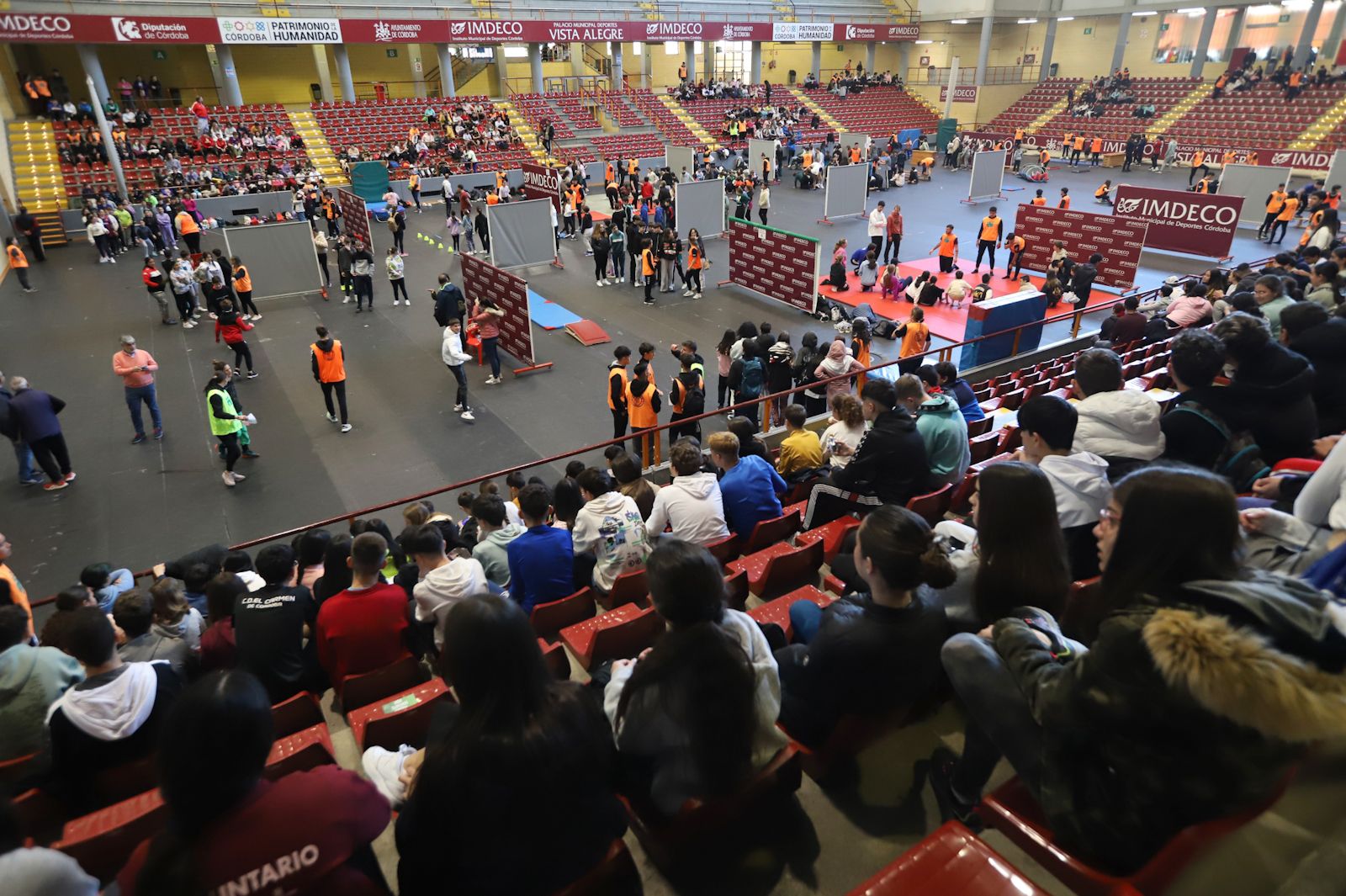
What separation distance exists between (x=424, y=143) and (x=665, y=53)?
71.5 ft

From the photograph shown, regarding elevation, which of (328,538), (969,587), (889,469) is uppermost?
(969,587)

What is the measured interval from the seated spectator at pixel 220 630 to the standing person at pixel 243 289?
11.7m

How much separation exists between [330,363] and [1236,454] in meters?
9.82

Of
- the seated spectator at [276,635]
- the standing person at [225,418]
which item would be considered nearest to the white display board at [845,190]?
the standing person at [225,418]

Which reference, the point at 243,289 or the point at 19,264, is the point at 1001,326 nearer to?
the point at 243,289

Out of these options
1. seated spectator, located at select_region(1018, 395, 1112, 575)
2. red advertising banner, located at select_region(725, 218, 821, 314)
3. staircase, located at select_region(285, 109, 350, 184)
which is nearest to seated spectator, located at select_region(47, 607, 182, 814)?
seated spectator, located at select_region(1018, 395, 1112, 575)

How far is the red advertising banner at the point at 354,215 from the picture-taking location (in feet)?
60.0

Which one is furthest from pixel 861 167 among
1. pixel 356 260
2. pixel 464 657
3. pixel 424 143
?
pixel 464 657

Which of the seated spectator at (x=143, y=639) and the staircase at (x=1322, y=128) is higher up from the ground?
the staircase at (x=1322, y=128)

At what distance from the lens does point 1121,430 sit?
179 inches

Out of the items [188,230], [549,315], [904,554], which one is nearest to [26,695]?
[904,554]

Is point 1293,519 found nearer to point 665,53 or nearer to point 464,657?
point 464,657

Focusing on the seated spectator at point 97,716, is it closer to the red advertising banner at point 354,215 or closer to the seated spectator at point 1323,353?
the seated spectator at point 1323,353

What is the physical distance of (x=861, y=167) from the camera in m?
22.6
